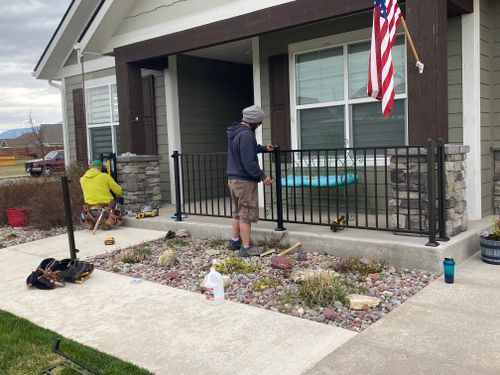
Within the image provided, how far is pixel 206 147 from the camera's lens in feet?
30.9

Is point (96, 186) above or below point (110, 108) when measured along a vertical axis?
below

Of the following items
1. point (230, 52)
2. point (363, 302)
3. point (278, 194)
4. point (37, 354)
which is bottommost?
point (37, 354)

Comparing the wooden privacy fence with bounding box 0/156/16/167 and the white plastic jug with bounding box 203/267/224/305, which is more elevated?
the wooden privacy fence with bounding box 0/156/16/167

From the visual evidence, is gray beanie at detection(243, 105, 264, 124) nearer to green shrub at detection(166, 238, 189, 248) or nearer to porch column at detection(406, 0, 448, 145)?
porch column at detection(406, 0, 448, 145)

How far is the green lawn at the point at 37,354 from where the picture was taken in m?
2.97

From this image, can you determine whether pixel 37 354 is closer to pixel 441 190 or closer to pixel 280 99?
pixel 441 190

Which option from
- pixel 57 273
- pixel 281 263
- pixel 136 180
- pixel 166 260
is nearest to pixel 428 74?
pixel 281 263

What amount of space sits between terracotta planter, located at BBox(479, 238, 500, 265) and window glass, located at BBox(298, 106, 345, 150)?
8.37 ft

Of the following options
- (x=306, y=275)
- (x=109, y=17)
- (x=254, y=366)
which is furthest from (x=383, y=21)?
(x=109, y=17)

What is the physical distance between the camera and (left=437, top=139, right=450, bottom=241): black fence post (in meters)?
4.55

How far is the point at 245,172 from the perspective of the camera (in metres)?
5.22

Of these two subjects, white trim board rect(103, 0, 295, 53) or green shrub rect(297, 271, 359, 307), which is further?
white trim board rect(103, 0, 295, 53)

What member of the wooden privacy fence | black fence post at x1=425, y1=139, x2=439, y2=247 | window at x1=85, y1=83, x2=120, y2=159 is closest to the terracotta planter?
black fence post at x1=425, y1=139, x2=439, y2=247

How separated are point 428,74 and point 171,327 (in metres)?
3.37
